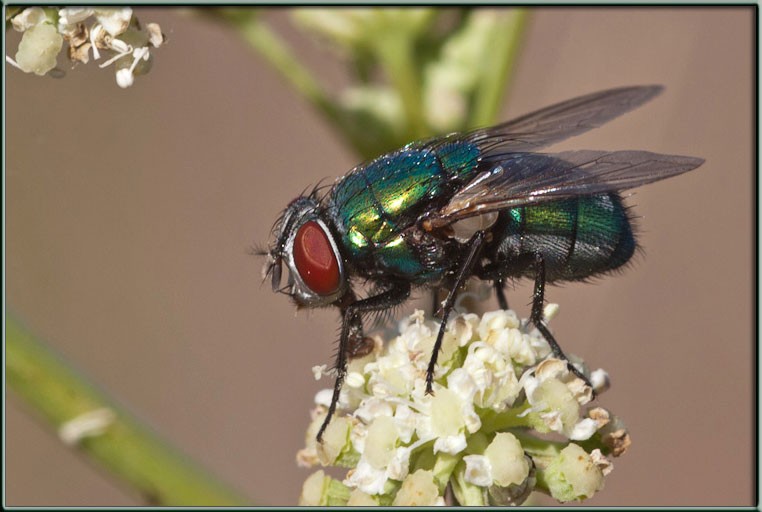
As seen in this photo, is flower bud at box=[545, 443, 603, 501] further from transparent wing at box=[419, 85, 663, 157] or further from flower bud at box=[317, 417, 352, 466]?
transparent wing at box=[419, 85, 663, 157]

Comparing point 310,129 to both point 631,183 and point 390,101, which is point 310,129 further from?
point 631,183

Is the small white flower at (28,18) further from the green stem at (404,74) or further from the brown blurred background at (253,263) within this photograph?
the brown blurred background at (253,263)

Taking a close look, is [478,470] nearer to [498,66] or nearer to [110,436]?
[110,436]

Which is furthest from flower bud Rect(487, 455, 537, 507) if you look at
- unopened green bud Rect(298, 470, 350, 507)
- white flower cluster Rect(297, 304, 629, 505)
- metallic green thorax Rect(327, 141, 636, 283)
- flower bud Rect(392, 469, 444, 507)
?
metallic green thorax Rect(327, 141, 636, 283)

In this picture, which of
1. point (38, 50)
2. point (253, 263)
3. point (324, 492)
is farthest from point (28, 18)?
point (253, 263)

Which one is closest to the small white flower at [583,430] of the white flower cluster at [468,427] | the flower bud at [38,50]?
the white flower cluster at [468,427]

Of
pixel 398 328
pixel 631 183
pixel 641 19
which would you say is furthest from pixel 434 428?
pixel 641 19
